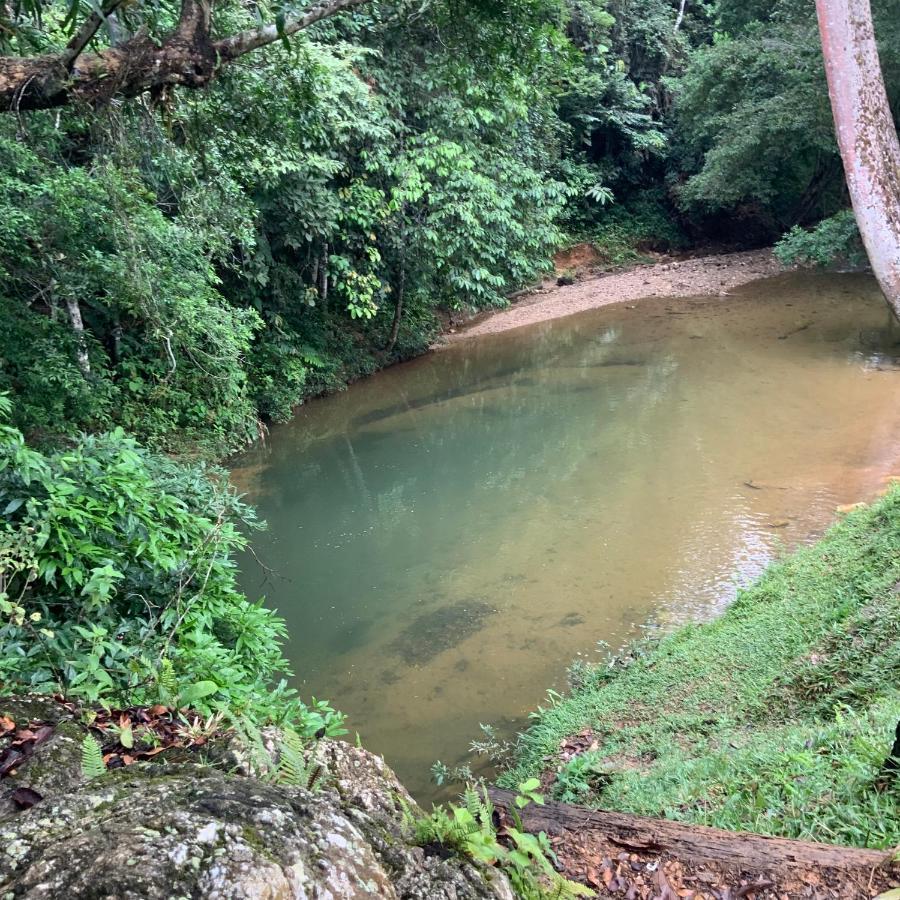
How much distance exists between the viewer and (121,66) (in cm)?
268

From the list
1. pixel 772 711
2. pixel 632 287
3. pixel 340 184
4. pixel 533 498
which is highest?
pixel 340 184

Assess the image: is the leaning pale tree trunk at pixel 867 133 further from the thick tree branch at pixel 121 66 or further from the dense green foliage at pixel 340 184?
the thick tree branch at pixel 121 66

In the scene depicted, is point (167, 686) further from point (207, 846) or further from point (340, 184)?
point (340, 184)

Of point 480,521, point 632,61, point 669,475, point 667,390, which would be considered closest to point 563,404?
point 667,390

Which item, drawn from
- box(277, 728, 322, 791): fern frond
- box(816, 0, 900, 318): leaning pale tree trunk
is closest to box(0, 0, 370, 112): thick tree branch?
box(277, 728, 322, 791): fern frond

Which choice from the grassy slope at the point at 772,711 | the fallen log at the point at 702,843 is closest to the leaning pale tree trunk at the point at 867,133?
the grassy slope at the point at 772,711

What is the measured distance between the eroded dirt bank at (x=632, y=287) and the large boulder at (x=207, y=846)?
12571mm

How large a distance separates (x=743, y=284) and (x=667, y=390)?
716cm

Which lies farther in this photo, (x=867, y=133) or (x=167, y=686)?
(x=867, y=133)

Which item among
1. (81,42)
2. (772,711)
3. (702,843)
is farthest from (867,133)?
(81,42)

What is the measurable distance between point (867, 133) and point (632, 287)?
1303 centimetres

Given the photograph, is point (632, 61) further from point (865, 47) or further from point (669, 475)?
point (865, 47)

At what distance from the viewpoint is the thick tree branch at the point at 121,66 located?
102 inches

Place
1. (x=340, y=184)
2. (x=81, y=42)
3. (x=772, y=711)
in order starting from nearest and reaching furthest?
(x=81, y=42)
(x=772, y=711)
(x=340, y=184)
